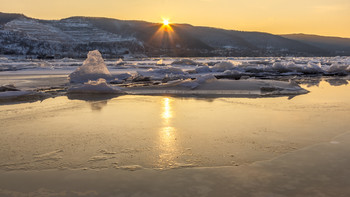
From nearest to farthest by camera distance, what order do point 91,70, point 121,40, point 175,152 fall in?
point 175,152 < point 91,70 < point 121,40

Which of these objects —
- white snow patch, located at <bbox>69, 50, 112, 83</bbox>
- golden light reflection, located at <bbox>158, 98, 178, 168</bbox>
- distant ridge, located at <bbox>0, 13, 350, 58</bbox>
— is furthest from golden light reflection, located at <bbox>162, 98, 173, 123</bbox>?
distant ridge, located at <bbox>0, 13, 350, 58</bbox>

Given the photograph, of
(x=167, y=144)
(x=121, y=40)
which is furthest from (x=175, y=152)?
(x=121, y=40)

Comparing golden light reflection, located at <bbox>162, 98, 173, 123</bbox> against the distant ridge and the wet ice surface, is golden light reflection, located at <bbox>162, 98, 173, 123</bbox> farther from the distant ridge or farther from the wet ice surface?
the distant ridge

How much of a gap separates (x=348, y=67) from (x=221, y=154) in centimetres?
1609

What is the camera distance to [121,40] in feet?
303

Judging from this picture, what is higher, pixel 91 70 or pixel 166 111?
pixel 91 70

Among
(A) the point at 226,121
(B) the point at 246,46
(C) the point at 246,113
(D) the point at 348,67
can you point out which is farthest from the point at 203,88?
(B) the point at 246,46

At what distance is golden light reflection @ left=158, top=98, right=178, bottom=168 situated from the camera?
234 cm

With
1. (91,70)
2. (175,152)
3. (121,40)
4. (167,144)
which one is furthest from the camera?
(121,40)

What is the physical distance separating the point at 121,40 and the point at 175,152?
306 feet

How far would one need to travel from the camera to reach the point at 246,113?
419 centimetres

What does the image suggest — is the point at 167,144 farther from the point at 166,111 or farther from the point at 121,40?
the point at 121,40

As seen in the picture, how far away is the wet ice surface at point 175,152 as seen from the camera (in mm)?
1921

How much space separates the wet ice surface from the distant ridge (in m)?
49.7
